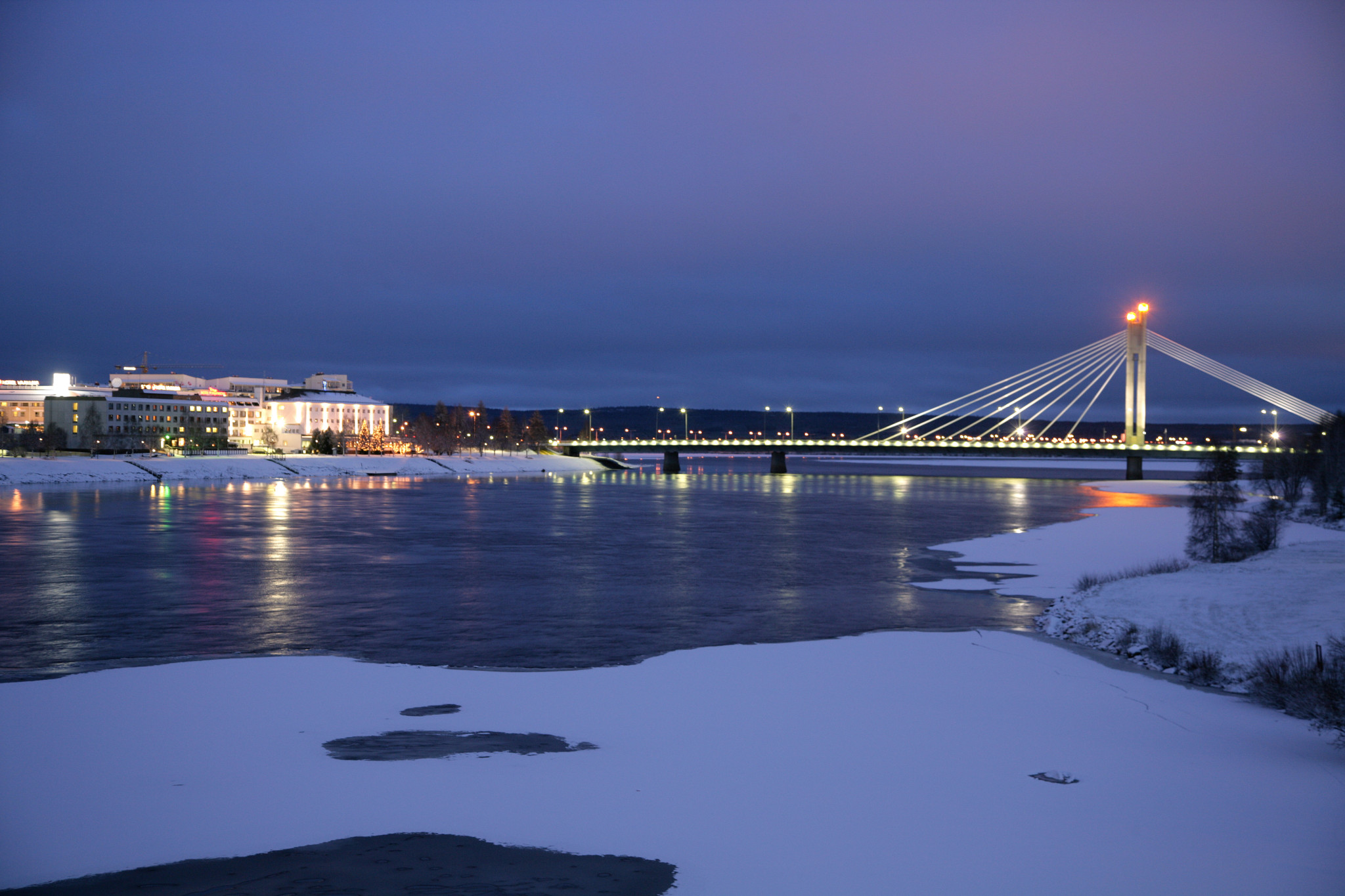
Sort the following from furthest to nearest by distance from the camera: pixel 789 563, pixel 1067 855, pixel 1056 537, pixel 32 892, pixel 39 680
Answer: pixel 1056 537
pixel 789 563
pixel 39 680
pixel 1067 855
pixel 32 892

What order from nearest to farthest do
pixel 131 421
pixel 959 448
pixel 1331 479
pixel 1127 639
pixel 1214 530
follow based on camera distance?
pixel 1127 639 → pixel 1214 530 → pixel 1331 479 → pixel 959 448 → pixel 131 421

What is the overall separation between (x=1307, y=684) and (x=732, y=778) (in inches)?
353

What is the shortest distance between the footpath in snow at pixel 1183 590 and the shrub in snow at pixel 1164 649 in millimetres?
345

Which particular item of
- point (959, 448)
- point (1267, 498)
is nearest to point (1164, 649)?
point (1267, 498)

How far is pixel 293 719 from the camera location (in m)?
12.5

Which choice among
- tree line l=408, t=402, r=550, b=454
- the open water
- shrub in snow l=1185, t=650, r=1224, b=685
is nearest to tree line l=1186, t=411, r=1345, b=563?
the open water

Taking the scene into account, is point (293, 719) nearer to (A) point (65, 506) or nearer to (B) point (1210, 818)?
(B) point (1210, 818)

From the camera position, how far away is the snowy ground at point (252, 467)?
8869 cm

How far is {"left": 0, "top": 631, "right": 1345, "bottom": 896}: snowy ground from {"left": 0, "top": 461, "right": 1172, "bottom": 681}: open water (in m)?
3.08

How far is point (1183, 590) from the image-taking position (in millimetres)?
23219

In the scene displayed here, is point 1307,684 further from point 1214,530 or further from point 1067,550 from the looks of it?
point 1067,550

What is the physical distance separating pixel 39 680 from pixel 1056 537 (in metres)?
36.4

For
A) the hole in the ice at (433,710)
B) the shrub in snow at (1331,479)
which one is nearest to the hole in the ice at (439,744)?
the hole in the ice at (433,710)

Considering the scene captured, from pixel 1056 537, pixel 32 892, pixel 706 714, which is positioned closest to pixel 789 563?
pixel 1056 537
